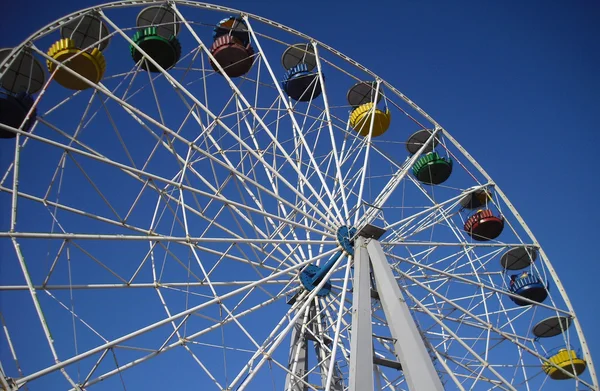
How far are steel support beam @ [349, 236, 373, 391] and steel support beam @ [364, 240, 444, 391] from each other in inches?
5.8

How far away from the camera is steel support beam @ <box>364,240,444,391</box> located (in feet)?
24.9

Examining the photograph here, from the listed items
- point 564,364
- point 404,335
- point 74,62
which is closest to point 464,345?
point 404,335

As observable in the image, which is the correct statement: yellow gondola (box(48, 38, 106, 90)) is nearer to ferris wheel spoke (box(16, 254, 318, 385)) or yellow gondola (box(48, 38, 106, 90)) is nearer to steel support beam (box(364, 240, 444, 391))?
ferris wheel spoke (box(16, 254, 318, 385))

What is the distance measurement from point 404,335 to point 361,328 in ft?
2.12

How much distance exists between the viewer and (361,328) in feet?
28.0

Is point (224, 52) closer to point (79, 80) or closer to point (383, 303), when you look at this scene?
point (79, 80)

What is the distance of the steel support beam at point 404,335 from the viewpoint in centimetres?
759

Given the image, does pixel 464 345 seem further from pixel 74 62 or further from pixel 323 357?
Result: pixel 74 62

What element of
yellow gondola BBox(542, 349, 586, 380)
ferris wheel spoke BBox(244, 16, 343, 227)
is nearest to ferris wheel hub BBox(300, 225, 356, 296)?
ferris wheel spoke BBox(244, 16, 343, 227)

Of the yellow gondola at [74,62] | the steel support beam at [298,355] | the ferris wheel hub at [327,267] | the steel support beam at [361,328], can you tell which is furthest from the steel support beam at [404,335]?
the yellow gondola at [74,62]

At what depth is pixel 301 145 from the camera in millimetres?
13898

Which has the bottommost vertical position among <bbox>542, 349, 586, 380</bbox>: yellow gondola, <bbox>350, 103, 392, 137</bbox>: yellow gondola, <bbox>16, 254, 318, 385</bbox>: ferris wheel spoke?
<bbox>16, 254, 318, 385</bbox>: ferris wheel spoke

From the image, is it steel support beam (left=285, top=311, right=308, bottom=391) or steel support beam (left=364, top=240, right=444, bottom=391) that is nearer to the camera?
steel support beam (left=364, top=240, right=444, bottom=391)

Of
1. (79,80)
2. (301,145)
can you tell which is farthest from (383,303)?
(79,80)
